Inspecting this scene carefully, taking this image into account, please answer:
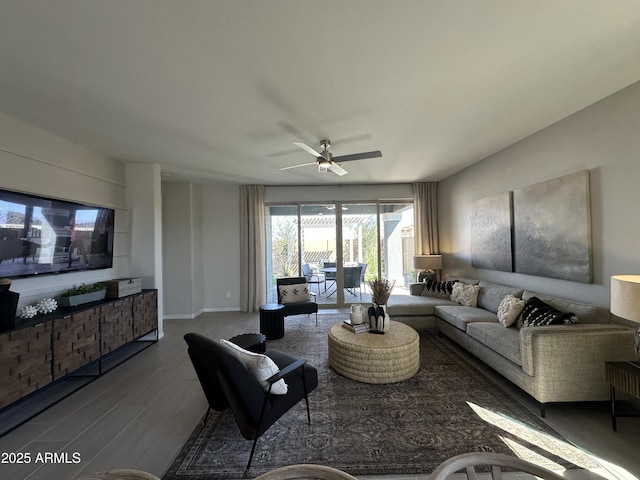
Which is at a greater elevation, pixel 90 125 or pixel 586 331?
pixel 90 125

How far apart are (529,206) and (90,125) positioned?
519 centimetres

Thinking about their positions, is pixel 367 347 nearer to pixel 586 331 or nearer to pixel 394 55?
pixel 586 331

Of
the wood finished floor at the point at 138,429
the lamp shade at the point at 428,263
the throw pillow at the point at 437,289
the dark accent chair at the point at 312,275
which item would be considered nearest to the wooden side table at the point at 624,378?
the wood finished floor at the point at 138,429

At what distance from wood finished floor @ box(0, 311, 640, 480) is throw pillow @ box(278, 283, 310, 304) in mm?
1993

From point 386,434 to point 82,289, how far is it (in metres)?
3.59

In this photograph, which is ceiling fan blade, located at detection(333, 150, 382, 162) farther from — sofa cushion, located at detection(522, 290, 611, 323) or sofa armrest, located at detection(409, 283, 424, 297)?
sofa armrest, located at detection(409, 283, 424, 297)

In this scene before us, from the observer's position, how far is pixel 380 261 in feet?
19.0

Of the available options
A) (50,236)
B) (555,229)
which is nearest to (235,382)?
(50,236)

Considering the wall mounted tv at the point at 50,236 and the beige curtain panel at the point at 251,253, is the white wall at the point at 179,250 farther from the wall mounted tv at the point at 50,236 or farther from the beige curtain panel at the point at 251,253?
the wall mounted tv at the point at 50,236

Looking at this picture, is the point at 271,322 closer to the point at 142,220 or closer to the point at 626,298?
the point at 142,220

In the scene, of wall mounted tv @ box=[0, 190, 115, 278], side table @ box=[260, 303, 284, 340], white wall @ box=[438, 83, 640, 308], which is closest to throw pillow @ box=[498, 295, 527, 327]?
white wall @ box=[438, 83, 640, 308]

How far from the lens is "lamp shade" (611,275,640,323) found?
1.73m

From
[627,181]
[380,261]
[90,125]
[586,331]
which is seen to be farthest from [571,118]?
[90,125]

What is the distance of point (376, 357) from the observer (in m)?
2.59
